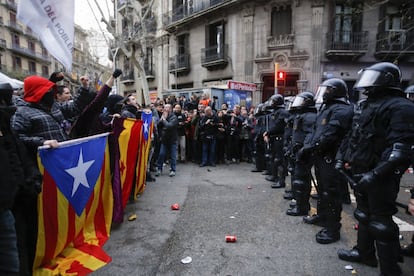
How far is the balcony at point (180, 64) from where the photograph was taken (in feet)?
75.7

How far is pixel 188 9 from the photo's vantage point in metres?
23.0

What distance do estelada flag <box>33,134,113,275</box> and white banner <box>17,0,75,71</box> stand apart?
142cm

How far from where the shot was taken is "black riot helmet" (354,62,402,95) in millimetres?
2791

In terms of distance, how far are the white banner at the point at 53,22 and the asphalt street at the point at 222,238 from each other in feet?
8.36

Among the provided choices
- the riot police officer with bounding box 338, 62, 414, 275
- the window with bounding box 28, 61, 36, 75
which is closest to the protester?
the riot police officer with bounding box 338, 62, 414, 275

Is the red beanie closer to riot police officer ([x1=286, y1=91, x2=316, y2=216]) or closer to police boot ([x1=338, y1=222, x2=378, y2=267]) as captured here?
riot police officer ([x1=286, y1=91, x2=316, y2=216])

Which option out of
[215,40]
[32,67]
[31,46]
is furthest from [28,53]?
[215,40]

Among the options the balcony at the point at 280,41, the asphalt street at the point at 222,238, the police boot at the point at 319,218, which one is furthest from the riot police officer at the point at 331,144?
the balcony at the point at 280,41

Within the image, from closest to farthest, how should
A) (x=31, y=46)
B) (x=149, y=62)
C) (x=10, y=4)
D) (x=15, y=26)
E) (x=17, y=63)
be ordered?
1. (x=149, y=62)
2. (x=10, y=4)
3. (x=15, y=26)
4. (x=17, y=63)
5. (x=31, y=46)

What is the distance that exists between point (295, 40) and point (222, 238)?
16450mm

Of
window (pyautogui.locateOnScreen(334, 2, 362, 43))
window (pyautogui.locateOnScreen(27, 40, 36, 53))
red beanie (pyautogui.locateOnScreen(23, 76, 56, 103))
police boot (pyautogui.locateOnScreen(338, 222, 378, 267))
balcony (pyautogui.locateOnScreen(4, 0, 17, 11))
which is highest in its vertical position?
balcony (pyautogui.locateOnScreen(4, 0, 17, 11))

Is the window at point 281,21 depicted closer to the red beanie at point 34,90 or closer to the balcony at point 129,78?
the balcony at point 129,78

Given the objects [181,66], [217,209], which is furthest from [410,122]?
[181,66]

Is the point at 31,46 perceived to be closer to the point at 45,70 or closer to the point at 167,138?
the point at 45,70
